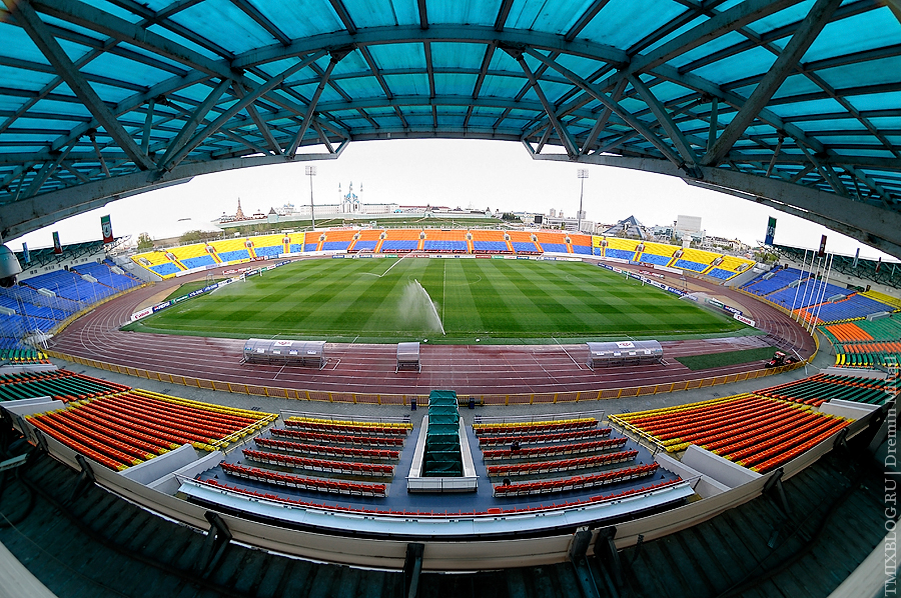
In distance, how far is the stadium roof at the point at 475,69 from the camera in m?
4.36

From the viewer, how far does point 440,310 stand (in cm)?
2873

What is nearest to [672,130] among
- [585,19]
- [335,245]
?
[585,19]

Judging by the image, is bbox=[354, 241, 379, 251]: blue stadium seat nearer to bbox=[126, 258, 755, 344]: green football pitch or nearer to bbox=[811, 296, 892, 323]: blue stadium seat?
bbox=[126, 258, 755, 344]: green football pitch

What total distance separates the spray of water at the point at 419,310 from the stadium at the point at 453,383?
186 inches

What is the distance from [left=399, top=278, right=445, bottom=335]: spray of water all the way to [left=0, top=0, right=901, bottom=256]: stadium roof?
17788 millimetres

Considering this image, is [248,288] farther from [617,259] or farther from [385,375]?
[617,259]

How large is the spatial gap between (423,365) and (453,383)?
8.93 feet

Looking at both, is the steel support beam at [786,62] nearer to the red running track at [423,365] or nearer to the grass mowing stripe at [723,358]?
the red running track at [423,365]

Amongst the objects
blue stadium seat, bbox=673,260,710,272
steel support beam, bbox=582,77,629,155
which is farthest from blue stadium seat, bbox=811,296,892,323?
steel support beam, bbox=582,77,629,155

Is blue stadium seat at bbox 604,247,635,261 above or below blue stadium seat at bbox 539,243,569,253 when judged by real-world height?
below

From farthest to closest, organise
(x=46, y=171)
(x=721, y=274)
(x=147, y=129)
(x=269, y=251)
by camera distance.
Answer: (x=269, y=251) → (x=721, y=274) → (x=46, y=171) → (x=147, y=129)

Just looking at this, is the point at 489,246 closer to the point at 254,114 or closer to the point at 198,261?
the point at 198,261

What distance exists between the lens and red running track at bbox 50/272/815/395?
17703 millimetres

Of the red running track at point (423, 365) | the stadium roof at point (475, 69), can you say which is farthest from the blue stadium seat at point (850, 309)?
the stadium roof at point (475, 69)
